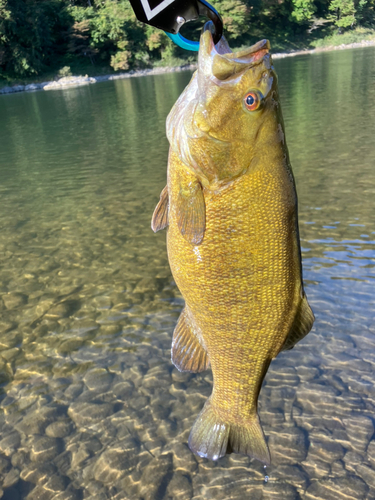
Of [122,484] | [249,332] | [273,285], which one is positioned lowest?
[122,484]

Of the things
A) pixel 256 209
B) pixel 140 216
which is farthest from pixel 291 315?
pixel 140 216

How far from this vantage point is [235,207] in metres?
Answer: 2.12

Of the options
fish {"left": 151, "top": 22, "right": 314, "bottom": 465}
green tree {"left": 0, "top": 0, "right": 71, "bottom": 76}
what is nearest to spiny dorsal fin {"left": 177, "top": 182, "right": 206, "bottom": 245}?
fish {"left": 151, "top": 22, "right": 314, "bottom": 465}

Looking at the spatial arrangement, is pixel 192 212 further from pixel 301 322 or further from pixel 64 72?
pixel 64 72

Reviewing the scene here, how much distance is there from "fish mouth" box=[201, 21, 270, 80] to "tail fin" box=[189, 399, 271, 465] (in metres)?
1.87

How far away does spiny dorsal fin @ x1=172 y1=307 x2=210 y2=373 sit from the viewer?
263cm

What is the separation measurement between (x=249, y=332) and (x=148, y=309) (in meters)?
4.69

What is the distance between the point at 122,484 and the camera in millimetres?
4387

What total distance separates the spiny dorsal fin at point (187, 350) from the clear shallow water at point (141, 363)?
2.20m

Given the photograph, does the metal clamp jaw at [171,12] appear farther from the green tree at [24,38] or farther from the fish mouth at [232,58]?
the green tree at [24,38]

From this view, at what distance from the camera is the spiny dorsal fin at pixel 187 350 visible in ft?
8.63

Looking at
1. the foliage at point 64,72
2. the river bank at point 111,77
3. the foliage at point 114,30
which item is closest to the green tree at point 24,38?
the foliage at point 114,30

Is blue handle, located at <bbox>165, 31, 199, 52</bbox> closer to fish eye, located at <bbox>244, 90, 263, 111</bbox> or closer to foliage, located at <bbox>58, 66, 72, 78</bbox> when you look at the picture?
fish eye, located at <bbox>244, 90, 263, 111</bbox>

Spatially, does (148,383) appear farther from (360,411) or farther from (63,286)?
(63,286)
